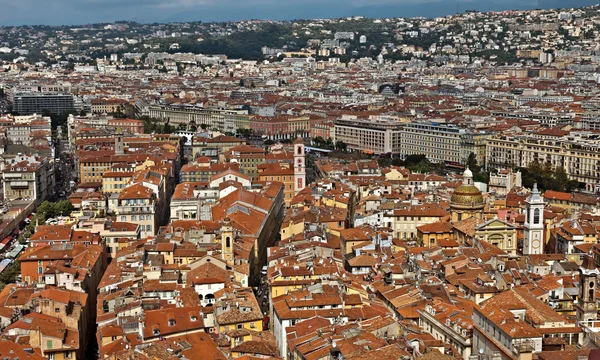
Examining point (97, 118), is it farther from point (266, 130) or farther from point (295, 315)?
point (295, 315)

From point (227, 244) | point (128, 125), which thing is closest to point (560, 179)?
point (227, 244)

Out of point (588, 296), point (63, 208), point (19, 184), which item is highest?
point (588, 296)

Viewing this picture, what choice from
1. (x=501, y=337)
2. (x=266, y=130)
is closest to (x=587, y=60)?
(x=266, y=130)

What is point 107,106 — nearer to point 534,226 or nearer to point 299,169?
point 299,169

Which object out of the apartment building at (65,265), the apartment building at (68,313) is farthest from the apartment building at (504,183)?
the apartment building at (68,313)

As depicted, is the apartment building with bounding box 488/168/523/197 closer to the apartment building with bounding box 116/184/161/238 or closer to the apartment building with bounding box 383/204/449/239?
the apartment building with bounding box 383/204/449/239

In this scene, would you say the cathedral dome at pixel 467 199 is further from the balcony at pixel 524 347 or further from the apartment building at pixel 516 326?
the balcony at pixel 524 347

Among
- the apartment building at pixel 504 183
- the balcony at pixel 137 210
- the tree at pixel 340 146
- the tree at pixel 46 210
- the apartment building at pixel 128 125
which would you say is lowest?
the tree at pixel 340 146
